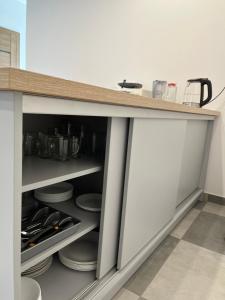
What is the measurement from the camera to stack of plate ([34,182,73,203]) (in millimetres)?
969

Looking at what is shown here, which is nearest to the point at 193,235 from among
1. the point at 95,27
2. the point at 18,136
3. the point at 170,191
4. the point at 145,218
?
the point at 170,191

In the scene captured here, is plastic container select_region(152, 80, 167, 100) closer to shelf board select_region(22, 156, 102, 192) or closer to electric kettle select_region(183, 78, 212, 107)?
electric kettle select_region(183, 78, 212, 107)

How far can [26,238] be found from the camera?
2.23ft

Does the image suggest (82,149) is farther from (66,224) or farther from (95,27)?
(95,27)

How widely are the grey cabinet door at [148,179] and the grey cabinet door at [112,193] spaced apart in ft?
0.08

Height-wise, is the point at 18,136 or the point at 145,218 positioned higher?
the point at 18,136

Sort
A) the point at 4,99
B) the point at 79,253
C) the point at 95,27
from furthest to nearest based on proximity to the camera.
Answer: the point at 95,27, the point at 79,253, the point at 4,99

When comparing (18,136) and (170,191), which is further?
(170,191)

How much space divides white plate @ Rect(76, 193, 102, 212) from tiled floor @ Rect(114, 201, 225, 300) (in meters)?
0.33

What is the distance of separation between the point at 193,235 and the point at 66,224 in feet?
2.86

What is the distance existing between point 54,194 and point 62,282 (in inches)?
13.2

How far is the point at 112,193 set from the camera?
0.76 m

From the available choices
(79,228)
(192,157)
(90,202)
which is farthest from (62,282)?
(192,157)

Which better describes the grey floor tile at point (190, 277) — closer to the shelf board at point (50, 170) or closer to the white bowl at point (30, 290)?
the white bowl at point (30, 290)
